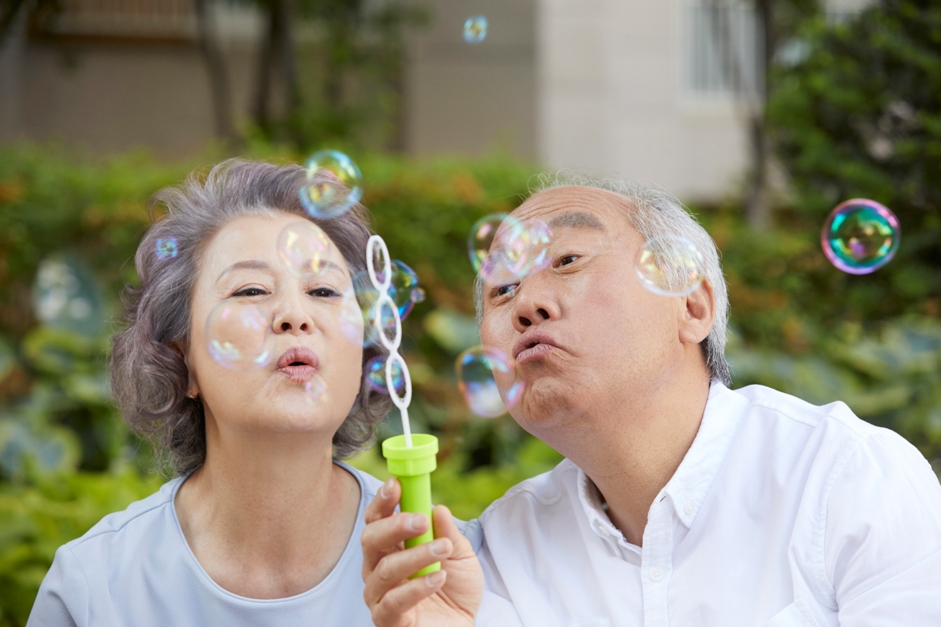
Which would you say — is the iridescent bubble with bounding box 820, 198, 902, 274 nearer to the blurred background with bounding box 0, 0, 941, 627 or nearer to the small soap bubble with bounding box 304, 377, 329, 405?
the blurred background with bounding box 0, 0, 941, 627

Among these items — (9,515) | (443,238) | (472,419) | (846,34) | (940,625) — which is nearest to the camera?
(940,625)

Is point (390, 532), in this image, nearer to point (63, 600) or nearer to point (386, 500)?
point (386, 500)

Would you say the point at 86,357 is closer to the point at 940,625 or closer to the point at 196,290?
the point at 196,290

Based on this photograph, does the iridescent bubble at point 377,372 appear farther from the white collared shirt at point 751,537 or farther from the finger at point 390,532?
the finger at point 390,532

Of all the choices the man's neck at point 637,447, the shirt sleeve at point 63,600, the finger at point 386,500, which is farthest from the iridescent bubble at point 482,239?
the shirt sleeve at point 63,600

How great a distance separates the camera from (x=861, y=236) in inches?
99.2

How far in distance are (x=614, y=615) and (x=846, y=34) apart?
3.97 m

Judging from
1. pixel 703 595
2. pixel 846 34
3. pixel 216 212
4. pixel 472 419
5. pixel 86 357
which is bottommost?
pixel 472 419

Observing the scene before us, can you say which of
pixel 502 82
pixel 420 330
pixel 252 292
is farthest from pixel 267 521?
pixel 502 82

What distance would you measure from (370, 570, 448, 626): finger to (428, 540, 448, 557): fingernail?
0.04 meters

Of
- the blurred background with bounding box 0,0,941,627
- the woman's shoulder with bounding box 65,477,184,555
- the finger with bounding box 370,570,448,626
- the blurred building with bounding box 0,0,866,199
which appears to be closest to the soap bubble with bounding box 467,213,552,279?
A: the finger with bounding box 370,570,448,626

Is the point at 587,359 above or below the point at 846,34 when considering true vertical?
below

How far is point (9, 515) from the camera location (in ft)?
10.3

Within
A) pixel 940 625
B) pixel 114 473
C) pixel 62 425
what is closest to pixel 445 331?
pixel 114 473
